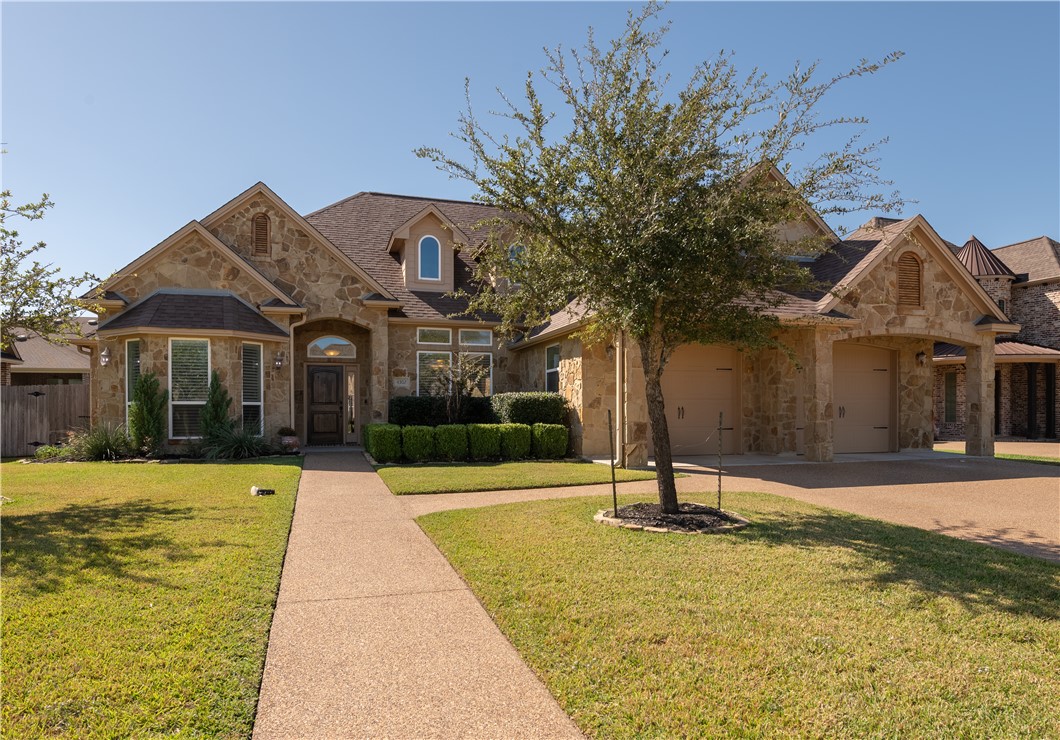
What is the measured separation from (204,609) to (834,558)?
17.7 ft

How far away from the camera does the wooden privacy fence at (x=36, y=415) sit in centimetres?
1761

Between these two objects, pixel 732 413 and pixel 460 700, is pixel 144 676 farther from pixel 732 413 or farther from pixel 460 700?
pixel 732 413

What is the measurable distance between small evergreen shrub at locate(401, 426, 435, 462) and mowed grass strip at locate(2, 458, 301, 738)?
4.85 meters

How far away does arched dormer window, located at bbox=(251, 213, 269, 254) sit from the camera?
54.5ft

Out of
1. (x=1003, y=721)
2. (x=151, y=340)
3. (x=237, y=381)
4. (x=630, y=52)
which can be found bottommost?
(x=1003, y=721)

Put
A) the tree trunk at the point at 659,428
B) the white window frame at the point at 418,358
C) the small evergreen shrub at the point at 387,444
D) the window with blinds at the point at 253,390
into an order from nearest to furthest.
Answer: the tree trunk at the point at 659,428, the small evergreen shrub at the point at 387,444, the window with blinds at the point at 253,390, the white window frame at the point at 418,358

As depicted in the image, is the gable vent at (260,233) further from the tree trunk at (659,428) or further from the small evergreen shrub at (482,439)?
the tree trunk at (659,428)

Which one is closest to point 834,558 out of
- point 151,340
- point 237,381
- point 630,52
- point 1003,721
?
point 1003,721

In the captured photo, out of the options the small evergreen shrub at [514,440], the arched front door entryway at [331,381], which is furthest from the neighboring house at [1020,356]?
the arched front door entryway at [331,381]

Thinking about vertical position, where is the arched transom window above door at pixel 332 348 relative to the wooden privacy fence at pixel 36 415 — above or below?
above

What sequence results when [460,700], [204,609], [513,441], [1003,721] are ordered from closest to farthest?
[1003,721] < [460,700] < [204,609] < [513,441]

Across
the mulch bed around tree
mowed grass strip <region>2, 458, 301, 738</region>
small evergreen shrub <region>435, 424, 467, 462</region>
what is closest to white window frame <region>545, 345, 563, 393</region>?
small evergreen shrub <region>435, 424, 467, 462</region>

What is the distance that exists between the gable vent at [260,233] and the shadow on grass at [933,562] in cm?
1387

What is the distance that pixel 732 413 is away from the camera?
1597 centimetres
